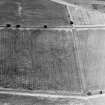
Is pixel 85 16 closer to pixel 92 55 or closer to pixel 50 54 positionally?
pixel 92 55

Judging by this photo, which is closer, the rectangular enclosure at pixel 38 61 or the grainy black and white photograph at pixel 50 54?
the grainy black and white photograph at pixel 50 54

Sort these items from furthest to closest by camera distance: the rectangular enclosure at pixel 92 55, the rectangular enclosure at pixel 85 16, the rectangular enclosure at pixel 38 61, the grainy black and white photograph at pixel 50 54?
1. the rectangular enclosure at pixel 85 16
2. the rectangular enclosure at pixel 92 55
3. the rectangular enclosure at pixel 38 61
4. the grainy black and white photograph at pixel 50 54

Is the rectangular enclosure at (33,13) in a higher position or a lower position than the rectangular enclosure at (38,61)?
higher

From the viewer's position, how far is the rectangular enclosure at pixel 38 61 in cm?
1723

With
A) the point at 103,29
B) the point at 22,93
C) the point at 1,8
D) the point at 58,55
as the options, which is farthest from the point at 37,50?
the point at 103,29

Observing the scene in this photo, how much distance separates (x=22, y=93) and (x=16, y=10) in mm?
7856

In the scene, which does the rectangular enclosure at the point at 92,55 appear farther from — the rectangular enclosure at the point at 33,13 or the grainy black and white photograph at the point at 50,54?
the rectangular enclosure at the point at 33,13

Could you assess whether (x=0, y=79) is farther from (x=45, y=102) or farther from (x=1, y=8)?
(x=1, y=8)

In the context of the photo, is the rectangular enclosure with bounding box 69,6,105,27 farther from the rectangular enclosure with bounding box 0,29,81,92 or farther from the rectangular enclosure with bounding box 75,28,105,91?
the rectangular enclosure with bounding box 0,29,81,92

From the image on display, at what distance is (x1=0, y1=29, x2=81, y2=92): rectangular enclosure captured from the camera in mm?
17234

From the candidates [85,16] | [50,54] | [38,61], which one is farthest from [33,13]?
[85,16]

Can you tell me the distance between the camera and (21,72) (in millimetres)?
17453

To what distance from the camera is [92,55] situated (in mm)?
18781

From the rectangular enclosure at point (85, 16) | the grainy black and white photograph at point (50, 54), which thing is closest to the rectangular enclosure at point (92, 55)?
the grainy black and white photograph at point (50, 54)
